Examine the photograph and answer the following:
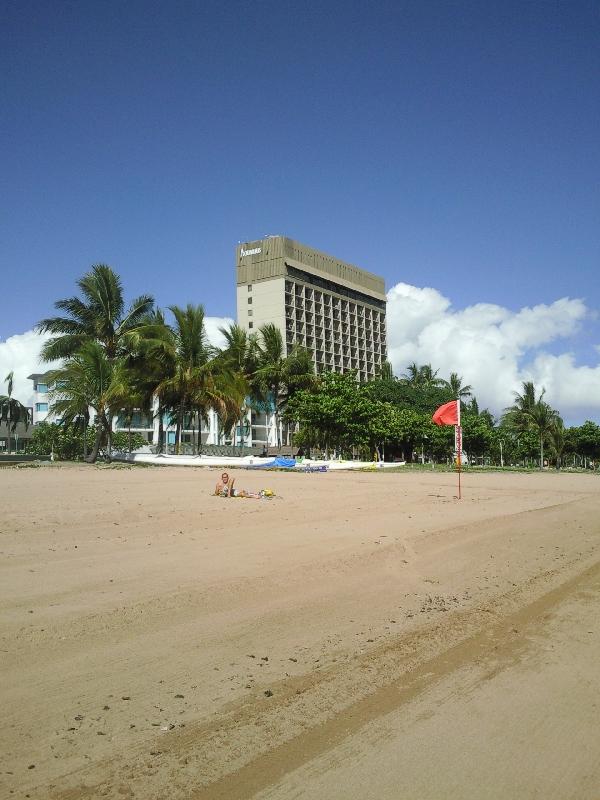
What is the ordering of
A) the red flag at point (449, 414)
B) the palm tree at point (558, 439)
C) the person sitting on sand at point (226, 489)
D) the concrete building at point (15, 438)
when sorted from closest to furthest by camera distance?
the person sitting on sand at point (226, 489) < the red flag at point (449, 414) < the concrete building at point (15, 438) < the palm tree at point (558, 439)

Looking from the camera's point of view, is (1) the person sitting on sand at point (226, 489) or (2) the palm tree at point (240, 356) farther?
(2) the palm tree at point (240, 356)

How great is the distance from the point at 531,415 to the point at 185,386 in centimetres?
5216

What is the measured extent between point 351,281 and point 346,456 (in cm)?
7033

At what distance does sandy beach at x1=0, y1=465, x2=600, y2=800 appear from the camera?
10.7ft

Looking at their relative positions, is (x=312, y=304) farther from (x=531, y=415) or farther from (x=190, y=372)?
(x=190, y=372)

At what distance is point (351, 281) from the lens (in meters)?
123

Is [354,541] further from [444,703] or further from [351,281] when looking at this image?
[351,281]

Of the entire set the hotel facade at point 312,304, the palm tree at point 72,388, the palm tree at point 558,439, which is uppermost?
the hotel facade at point 312,304

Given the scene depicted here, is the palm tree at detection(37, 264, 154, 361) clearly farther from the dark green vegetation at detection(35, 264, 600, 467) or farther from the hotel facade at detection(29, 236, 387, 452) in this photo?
the hotel facade at detection(29, 236, 387, 452)

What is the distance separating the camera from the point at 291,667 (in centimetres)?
472

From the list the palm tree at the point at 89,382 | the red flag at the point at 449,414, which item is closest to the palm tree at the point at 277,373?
the palm tree at the point at 89,382

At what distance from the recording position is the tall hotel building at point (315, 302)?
342 feet

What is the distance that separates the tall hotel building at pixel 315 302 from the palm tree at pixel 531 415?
102ft

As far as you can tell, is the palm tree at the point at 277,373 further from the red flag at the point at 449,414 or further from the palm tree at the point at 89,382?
the red flag at the point at 449,414
